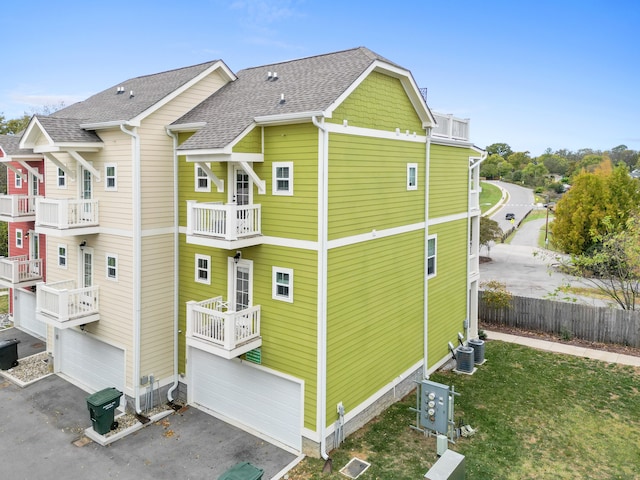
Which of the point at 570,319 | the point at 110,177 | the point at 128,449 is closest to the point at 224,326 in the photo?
the point at 128,449

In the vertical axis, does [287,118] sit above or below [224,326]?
above

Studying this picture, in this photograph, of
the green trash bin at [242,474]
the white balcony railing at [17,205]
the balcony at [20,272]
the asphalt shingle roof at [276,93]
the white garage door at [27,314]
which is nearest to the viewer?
the green trash bin at [242,474]

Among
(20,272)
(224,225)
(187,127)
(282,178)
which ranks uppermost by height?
(187,127)

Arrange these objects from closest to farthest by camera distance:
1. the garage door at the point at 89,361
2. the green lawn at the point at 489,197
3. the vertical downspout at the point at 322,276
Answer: the vertical downspout at the point at 322,276, the garage door at the point at 89,361, the green lawn at the point at 489,197

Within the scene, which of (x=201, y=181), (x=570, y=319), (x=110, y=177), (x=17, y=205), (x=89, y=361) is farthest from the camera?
(x=570, y=319)

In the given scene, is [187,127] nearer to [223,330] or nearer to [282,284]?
[282,284]

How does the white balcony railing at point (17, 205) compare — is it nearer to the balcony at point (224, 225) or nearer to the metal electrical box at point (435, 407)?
the balcony at point (224, 225)

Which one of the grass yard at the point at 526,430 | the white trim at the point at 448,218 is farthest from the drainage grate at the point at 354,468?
the white trim at the point at 448,218

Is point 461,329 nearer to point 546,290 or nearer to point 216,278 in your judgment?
point 216,278
